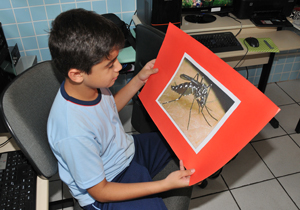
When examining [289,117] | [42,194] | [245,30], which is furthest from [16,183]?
A: [289,117]

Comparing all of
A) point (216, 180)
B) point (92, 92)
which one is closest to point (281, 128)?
point (216, 180)

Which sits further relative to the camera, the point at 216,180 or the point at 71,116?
the point at 216,180

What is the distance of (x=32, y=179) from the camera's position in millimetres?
918

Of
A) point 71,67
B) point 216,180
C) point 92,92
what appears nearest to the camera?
point 71,67

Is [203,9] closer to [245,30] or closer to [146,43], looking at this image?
[245,30]

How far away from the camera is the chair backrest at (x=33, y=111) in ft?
2.75

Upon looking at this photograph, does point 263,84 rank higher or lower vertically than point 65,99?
lower

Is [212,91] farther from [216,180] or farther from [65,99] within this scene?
[216,180]

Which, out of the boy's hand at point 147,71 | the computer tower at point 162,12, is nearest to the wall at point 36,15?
→ the computer tower at point 162,12

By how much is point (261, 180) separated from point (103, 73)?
143 centimetres

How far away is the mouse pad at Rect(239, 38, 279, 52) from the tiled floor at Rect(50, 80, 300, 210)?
0.75 m

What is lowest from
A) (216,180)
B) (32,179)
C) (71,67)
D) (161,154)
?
(216,180)

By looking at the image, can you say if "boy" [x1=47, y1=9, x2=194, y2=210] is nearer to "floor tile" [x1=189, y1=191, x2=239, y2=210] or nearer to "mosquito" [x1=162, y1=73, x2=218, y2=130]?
"mosquito" [x1=162, y1=73, x2=218, y2=130]

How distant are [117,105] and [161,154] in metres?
0.31
